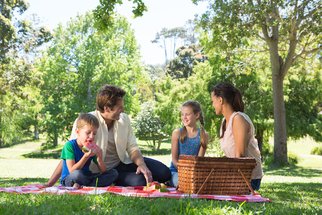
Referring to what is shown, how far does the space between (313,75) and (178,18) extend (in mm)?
56385

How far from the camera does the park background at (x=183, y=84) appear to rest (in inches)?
300

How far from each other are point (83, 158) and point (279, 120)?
16.1m

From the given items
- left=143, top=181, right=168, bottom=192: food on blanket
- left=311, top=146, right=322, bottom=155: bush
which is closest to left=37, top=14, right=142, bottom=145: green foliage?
left=311, top=146, right=322, bottom=155: bush

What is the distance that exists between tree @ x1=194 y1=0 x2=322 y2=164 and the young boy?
1183 centimetres

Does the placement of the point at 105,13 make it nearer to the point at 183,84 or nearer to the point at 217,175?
the point at 217,175

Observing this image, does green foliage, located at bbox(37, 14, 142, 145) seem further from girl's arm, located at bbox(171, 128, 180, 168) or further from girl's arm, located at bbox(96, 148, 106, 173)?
girl's arm, located at bbox(96, 148, 106, 173)

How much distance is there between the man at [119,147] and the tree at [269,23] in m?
11.2

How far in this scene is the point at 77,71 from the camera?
43.8 meters

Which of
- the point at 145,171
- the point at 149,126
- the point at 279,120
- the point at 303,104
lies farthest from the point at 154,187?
the point at 149,126

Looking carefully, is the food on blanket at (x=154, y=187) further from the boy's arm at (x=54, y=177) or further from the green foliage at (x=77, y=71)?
the green foliage at (x=77, y=71)

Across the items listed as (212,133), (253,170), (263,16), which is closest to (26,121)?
(212,133)

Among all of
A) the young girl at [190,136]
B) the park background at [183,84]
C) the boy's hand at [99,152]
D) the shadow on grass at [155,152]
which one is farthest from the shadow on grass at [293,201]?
the shadow on grass at [155,152]

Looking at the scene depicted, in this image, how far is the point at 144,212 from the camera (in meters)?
3.70

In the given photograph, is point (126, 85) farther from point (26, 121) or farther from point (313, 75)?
point (313, 75)
